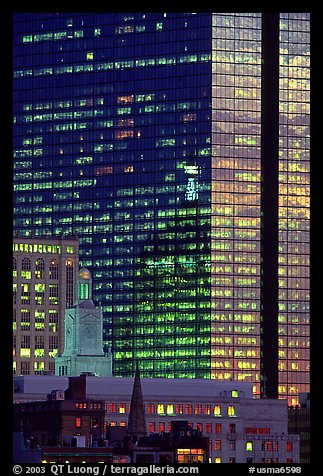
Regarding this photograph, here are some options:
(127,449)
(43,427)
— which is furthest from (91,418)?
(127,449)

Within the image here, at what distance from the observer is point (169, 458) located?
15900 centimetres

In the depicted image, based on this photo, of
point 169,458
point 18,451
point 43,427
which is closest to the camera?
point 18,451

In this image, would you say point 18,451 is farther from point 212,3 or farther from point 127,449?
point 212,3

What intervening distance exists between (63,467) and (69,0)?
702 centimetres
